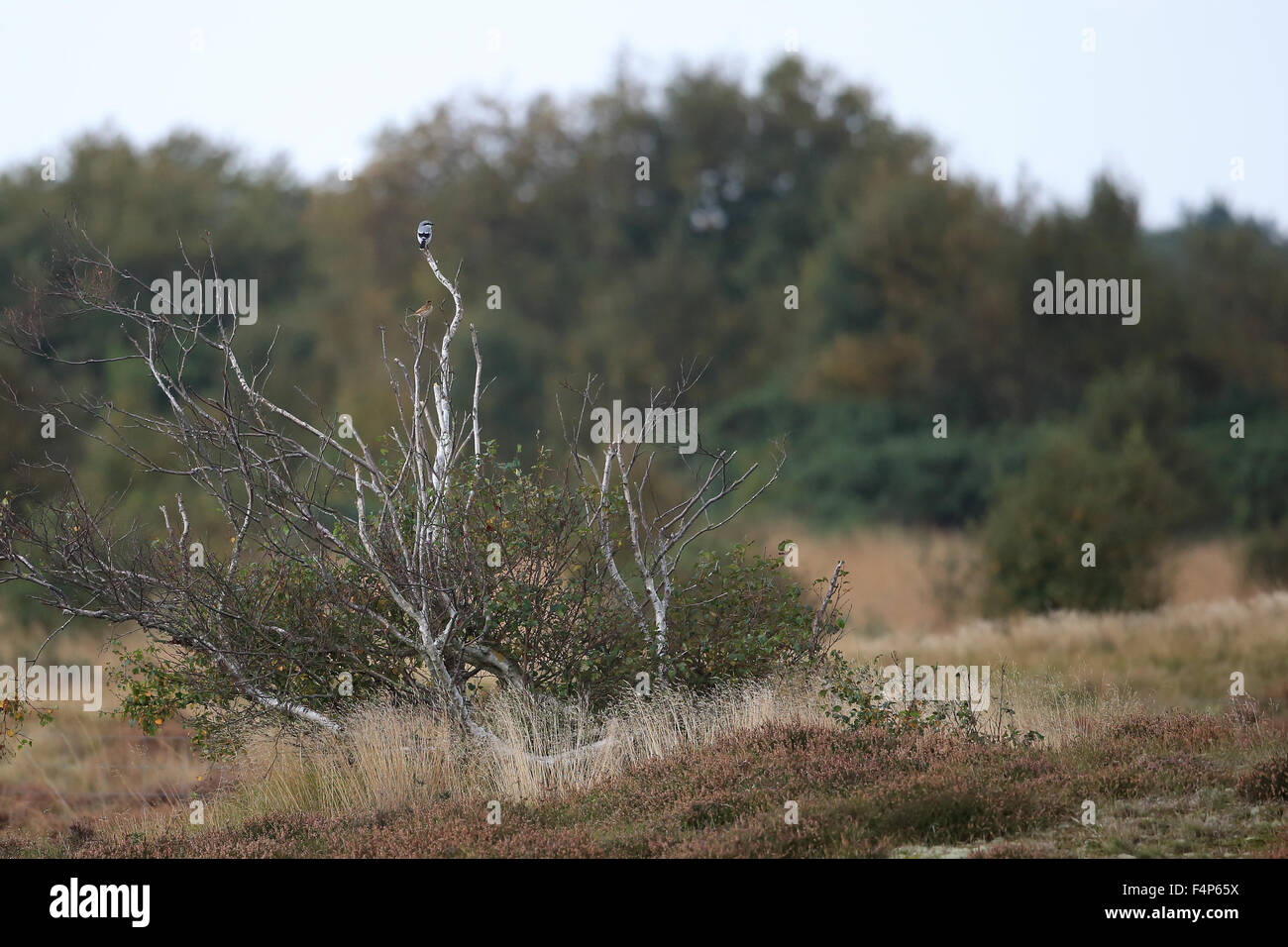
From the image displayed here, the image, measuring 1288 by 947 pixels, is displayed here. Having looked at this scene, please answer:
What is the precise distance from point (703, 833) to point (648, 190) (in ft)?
120

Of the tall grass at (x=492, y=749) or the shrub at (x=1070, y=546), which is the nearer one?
the tall grass at (x=492, y=749)

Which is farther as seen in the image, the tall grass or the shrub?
the shrub

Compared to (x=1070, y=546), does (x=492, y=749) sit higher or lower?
lower

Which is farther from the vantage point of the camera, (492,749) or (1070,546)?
(1070,546)

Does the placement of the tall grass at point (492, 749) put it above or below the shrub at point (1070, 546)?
below

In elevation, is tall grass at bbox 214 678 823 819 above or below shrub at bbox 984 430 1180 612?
below

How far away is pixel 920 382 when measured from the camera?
118 ft

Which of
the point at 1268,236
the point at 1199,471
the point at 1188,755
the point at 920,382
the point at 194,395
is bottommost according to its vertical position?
the point at 1188,755
